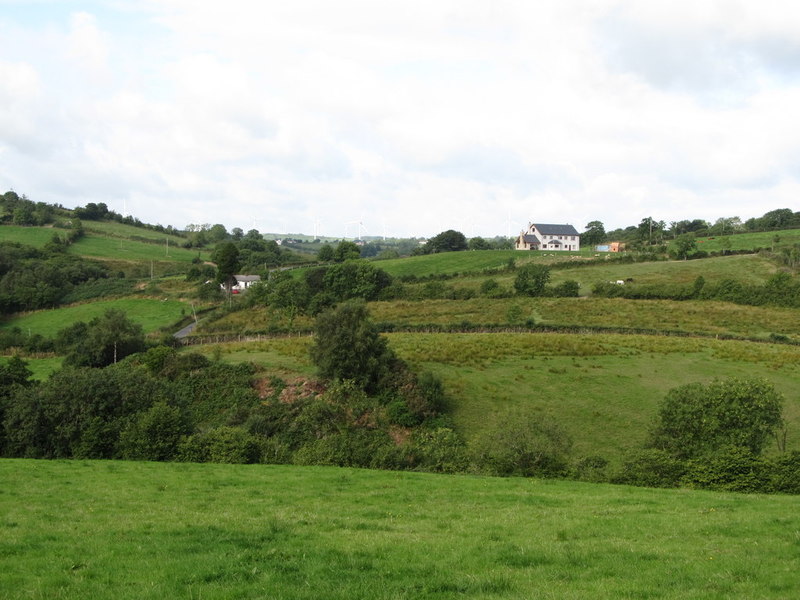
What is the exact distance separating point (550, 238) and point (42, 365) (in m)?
126

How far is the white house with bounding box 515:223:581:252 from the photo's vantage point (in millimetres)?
161375

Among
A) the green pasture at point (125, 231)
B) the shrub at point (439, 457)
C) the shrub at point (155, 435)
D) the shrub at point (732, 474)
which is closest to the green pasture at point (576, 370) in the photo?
the shrub at point (439, 457)

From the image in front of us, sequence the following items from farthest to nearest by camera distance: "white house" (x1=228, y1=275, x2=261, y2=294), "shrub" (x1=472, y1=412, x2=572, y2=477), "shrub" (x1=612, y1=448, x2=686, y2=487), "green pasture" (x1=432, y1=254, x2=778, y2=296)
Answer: "white house" (x1=228, y1=275, x2=261, y2=294)
"green pasture" (x1=432, y1=254, x2=778, y2=296)
"shrub" (x1=472, y1=412, x2=572, y2=477)
"shrub" (x1=612, y1=448, x2=686, y2=487)

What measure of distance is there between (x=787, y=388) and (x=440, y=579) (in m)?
47.4

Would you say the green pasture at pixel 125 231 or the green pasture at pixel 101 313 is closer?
the green pasture at pixel 101 313

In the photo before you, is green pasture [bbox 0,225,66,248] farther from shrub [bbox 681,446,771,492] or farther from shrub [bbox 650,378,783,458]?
shrub [bbox 681,446,771,492]

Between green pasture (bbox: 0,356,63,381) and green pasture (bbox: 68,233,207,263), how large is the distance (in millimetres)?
80408

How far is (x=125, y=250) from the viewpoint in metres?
156

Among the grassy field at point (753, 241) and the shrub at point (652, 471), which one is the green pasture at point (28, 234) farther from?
the grassy field at point (753, 241)

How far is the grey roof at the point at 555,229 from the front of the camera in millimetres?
163750

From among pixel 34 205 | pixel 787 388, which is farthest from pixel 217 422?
pixel 34 205

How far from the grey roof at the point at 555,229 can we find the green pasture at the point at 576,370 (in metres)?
99.9

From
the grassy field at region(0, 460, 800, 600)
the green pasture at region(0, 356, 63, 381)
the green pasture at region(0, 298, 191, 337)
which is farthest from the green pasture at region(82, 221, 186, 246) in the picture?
the grassy field at region(0, 460, 800, 600)

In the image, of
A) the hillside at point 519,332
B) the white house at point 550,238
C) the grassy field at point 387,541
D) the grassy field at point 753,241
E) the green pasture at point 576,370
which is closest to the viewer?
the grassy field at point 387,541
